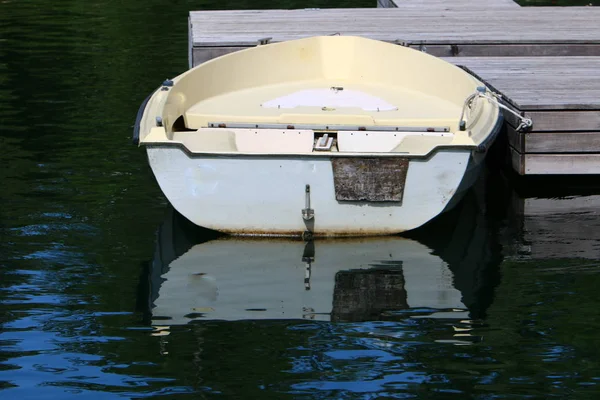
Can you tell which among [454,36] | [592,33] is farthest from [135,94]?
[592,33]

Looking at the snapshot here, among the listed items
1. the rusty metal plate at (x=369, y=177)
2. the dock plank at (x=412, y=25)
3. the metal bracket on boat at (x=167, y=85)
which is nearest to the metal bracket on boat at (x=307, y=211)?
the rusty metal plate at (x=369, y=177)

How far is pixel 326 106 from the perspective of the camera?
7.66m

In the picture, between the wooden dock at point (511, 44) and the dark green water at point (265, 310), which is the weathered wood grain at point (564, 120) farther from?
the dark green water at point (265, 310)

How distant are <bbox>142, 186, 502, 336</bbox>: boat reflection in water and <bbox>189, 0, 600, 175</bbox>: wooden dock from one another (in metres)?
1.03

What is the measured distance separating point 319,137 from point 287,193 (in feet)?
4.38

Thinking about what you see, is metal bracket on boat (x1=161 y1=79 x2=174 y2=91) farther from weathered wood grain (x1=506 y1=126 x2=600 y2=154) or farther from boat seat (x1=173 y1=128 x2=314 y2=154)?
weathered wood grain (x1=506 y1=126 x2=600 y2=154)

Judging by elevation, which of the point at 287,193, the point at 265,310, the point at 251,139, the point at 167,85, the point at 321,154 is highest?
the point at 167,85

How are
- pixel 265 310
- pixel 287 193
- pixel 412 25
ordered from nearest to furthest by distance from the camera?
pixel 265 310
pixel 287 193
pixel 412 25

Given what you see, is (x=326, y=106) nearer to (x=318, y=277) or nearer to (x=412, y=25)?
(x=318, y=277)

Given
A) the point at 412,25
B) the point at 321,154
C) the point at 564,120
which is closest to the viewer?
the point at 321,154

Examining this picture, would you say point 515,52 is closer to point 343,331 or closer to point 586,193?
point 586,193

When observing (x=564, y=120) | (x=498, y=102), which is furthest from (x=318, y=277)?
(x=564, y=120)

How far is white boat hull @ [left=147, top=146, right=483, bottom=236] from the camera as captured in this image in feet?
19.2

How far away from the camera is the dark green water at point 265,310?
438cm
